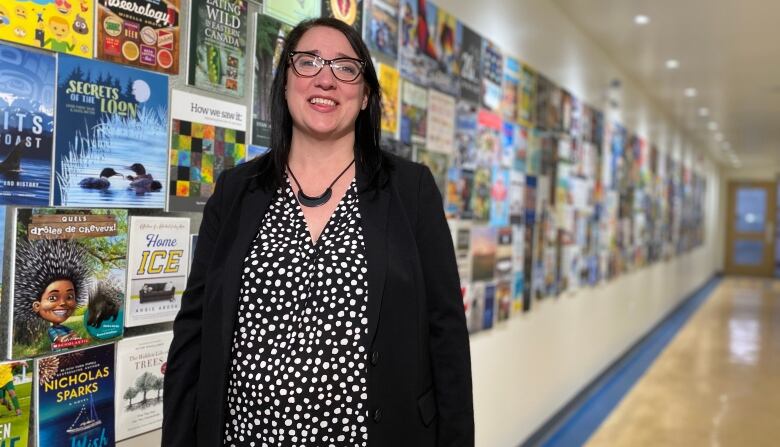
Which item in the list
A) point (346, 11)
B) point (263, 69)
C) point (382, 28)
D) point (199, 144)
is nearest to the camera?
point (199, 144)

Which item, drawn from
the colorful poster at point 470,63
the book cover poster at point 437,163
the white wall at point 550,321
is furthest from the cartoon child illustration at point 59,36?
the colorful poster at point 470,63

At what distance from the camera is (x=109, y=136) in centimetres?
155

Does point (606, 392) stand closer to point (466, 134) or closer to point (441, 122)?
point (466, 134)

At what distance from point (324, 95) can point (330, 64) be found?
7 centimetres

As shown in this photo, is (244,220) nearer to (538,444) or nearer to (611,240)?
(538,444)

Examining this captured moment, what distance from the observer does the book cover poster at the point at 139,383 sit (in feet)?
5.37

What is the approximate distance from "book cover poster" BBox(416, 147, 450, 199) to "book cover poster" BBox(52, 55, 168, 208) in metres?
1.41

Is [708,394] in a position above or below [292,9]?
below

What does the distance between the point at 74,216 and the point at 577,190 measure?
4409 millimetres

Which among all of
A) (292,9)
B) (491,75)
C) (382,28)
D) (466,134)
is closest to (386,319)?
(292,9)

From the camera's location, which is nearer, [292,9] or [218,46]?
[218,46]

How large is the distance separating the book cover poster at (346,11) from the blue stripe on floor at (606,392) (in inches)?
117

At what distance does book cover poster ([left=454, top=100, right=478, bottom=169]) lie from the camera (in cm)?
325

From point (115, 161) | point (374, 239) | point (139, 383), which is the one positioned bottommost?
point (139, 383)
